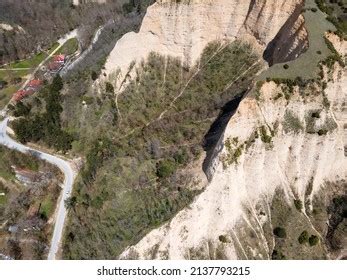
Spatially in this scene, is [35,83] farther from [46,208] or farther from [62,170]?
[46,208]

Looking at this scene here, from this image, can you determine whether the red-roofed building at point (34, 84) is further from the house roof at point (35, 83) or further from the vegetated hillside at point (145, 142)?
the vegetated hillside at point (145, 142)

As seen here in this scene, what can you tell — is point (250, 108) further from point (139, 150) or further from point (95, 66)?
point (95, 66)

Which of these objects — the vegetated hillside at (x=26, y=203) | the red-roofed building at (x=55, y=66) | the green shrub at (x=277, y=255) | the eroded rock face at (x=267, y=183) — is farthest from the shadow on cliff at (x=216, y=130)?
the red-roofed building at (x=55, y=66)

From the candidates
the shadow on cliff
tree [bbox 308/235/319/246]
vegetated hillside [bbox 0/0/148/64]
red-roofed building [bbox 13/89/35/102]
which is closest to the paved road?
red-roofed building [bbox 13/89/35/102]

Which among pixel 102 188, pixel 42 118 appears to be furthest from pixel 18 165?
pixel 102 188

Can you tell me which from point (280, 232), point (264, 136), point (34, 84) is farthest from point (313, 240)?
point (34, 84)

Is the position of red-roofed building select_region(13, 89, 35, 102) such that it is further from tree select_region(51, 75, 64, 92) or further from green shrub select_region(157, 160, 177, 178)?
green shrub select_region(157, 160, 177, 178)
